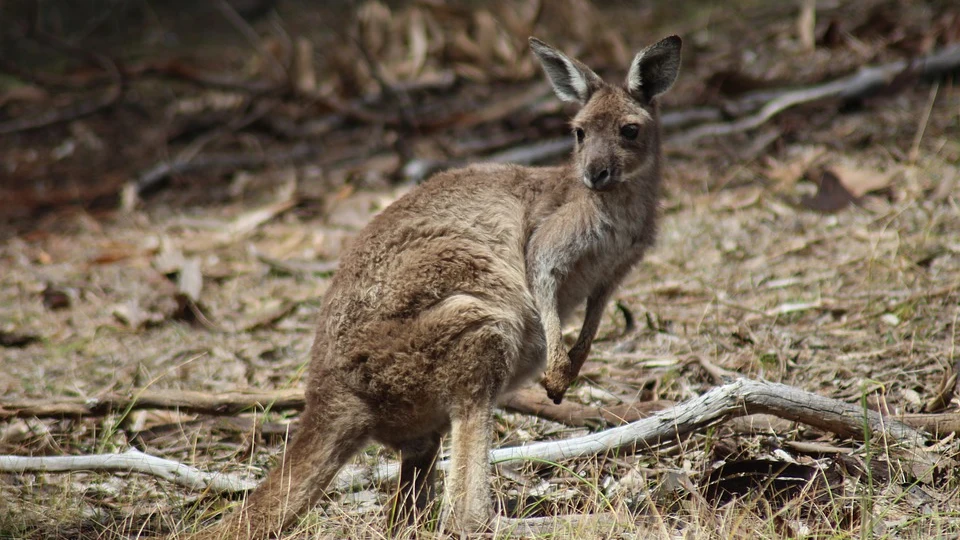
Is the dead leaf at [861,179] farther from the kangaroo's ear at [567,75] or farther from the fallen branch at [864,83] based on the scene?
the kangaroo's ear at [567,75]

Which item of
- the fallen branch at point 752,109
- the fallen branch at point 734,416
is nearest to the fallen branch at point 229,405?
the fallen branch at point 734,416

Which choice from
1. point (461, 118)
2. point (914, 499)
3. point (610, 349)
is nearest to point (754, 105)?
point (461, 118)

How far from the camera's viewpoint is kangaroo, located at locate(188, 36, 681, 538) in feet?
9.13

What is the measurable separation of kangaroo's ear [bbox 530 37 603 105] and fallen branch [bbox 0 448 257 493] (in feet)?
5.78

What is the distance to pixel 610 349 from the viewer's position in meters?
4.08

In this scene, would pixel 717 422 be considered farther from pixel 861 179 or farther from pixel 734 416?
pixel 861 179

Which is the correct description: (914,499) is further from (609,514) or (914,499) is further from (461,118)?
(461,118)

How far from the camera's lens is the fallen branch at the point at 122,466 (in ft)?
9.84

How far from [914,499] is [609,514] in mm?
940

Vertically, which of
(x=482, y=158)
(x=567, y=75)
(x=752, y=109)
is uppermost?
(x=567, y=75)

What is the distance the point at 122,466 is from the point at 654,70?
223cm

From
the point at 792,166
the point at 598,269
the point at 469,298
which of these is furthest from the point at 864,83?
the point at 469,298

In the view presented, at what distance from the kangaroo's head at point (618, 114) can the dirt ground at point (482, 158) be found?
31.4 inches

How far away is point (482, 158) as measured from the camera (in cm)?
634
